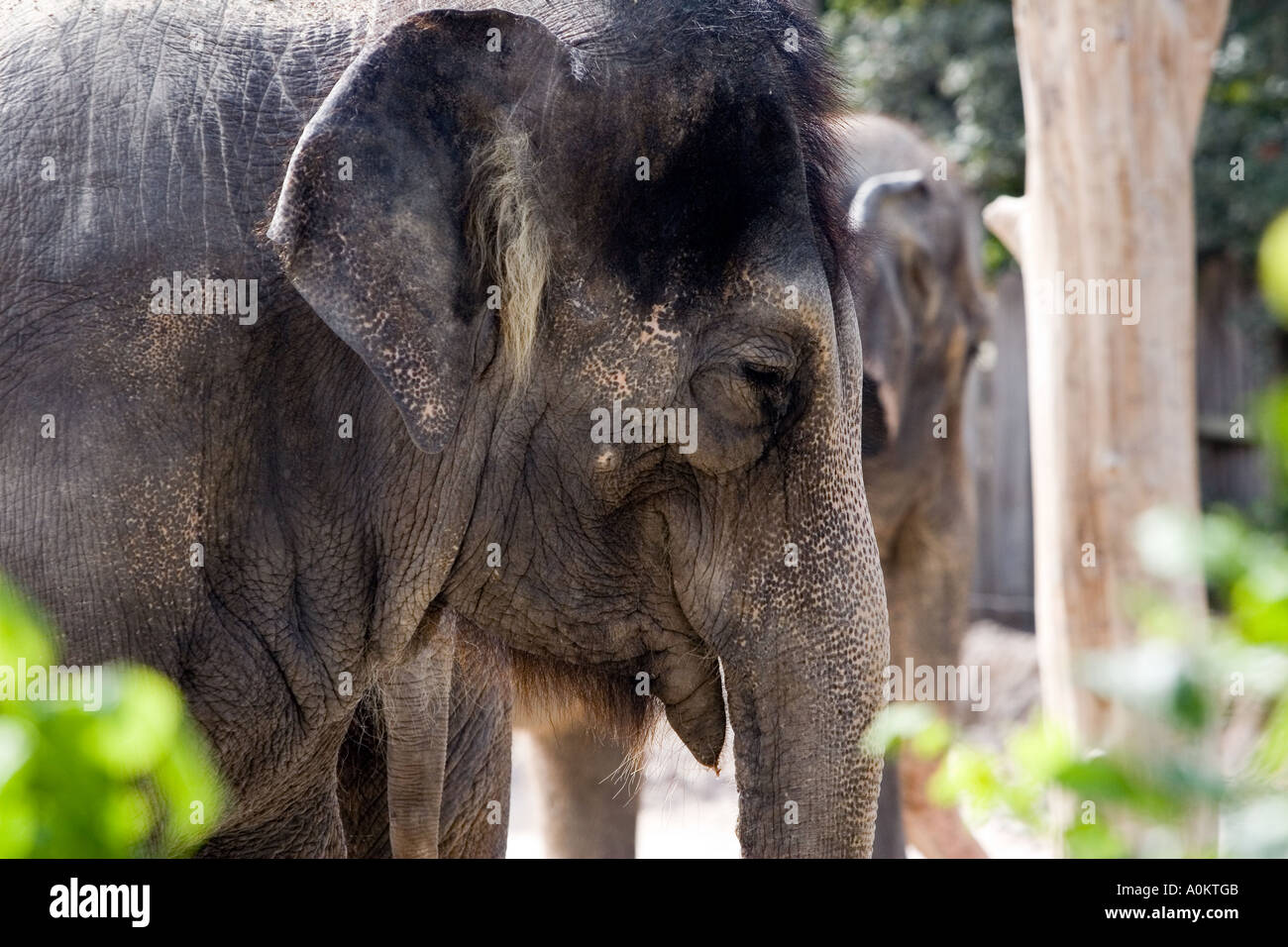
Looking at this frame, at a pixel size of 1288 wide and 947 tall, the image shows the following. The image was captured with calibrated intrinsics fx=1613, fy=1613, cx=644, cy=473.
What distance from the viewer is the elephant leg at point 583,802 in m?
5.53

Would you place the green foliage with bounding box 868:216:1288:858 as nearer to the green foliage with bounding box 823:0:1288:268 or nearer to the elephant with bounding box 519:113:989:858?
the elephant with bounding box 519:113:989:858

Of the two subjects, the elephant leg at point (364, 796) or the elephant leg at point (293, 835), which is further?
the elephant leg at point (364, 796)

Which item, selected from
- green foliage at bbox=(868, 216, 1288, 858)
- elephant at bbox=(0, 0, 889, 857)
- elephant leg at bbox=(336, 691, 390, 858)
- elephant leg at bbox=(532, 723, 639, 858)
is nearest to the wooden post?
elephant leg at bbox=(532, 723, 639, 858)

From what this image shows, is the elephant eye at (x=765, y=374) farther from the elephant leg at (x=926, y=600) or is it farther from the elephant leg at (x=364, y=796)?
the elephant leg at (x=926, y=600)

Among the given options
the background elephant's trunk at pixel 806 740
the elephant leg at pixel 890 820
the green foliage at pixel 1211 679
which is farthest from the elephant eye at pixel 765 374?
the elephant leg at pixel 890 820

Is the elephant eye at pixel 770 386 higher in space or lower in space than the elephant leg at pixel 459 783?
higher

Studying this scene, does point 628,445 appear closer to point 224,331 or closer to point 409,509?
point 409,509

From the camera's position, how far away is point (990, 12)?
39.6 ft

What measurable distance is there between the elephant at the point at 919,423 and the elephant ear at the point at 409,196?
11.6 ft

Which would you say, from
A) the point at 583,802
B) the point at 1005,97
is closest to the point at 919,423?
the point at 583,802

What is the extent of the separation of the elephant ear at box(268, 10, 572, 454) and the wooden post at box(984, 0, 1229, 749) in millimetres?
2999

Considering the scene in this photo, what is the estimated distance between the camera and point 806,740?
248 cm

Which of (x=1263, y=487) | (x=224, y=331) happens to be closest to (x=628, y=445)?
(x=224, y=331)

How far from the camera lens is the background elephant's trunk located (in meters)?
2.47
